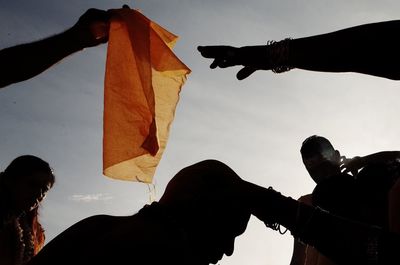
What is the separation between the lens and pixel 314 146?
7020mm

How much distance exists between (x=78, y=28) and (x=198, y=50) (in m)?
1.22

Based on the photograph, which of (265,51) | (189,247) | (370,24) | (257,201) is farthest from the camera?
(265,51)

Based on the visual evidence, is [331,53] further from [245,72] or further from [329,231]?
[329,231]

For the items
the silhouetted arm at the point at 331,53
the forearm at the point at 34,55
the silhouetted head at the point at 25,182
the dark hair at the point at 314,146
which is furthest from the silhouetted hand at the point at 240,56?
the dark hair at the point at 314,146

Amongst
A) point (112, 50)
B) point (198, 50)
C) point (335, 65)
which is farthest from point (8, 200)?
point (335, 65)

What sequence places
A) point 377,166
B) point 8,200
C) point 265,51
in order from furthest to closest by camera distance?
1. point 8,200
2. point 377,166
3. point 265,51

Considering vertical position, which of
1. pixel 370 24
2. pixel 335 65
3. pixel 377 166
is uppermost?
pixel 370 24

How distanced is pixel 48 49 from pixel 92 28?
0.63 m

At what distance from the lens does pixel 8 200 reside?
496 centimetres

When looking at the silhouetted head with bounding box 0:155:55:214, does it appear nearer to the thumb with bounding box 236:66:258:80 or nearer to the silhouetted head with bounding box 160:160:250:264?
the thumb with bounding box 236:66:258:80

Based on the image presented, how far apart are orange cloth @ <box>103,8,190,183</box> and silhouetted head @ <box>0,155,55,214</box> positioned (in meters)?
1.39

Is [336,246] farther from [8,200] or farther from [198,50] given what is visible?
[8,200]

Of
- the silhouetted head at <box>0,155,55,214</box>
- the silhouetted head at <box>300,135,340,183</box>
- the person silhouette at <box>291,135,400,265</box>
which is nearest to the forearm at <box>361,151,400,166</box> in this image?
the silhouetted head at <box>300,135,340,183</box>

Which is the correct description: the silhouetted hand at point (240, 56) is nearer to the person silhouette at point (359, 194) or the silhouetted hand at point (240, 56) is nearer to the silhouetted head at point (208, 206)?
the person silhouette at point (359, 194)
